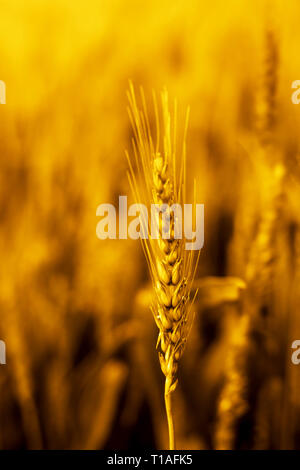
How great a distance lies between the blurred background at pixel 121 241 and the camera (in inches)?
27.7

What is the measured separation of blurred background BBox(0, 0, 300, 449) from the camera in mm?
704

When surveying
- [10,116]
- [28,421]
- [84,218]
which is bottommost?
[28,421]

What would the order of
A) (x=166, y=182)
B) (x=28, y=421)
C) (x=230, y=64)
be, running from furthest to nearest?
(x=230, y=64), (x=28, y=421), (x=166, y=182)

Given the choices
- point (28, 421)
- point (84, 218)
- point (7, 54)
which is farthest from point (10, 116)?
point (28, 421)

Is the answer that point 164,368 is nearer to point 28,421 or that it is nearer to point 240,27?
point 28,421

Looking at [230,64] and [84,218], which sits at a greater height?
[230,64]

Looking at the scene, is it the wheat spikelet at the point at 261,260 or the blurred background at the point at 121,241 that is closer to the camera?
the wheat spikelet at the point at 261,260

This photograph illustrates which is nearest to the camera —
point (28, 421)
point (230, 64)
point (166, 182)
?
point (166, 182)

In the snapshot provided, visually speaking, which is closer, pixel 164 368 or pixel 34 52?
pixel 164 368

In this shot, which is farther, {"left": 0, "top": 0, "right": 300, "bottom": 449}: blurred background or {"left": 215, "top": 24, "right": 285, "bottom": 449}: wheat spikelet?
{"left": 0, "top": 0, "right": 300, "bottom": 449}: blurred background

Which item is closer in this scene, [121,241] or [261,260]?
[261,260]

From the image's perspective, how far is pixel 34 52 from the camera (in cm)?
81

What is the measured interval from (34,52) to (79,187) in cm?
28

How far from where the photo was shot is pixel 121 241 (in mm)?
764
